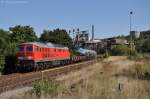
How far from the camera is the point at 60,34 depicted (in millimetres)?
91438

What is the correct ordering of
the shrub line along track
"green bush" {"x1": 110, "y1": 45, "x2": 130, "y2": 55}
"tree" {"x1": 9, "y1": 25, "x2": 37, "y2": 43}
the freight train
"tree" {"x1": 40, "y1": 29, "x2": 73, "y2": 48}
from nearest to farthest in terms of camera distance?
1. the shrub line along track
2. the freight train
3. "tree" {"x1": 9, "y1": 25, "x2": 37, "y2": 43}
4. "tree" {"x1": 40, "y1": 29, "x2": 73, "y2": 48}
5. "green bush" {"x1": 110, "y1": 45, "x2": 130, "y2": 55}

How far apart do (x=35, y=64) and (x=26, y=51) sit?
1.61m

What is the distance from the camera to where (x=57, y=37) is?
9100 cm

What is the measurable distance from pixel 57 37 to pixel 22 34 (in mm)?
26905

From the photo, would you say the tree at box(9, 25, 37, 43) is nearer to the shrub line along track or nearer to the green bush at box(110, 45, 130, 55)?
the shrub line along track

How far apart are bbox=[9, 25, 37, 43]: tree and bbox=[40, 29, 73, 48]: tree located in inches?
879

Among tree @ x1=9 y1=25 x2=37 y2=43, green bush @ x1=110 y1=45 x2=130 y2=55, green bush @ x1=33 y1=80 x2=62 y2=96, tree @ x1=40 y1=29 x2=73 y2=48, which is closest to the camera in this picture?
green bush @ x1=33 y1=80 x2=62 y2=96

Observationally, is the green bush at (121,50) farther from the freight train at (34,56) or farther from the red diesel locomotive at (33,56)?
the red diesel locomotive at (33,56)

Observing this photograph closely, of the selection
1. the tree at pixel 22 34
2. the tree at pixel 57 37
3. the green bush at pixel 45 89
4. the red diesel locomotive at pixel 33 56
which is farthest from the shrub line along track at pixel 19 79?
the tree at pixel 57 37

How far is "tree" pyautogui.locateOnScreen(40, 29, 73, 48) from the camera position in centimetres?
9025

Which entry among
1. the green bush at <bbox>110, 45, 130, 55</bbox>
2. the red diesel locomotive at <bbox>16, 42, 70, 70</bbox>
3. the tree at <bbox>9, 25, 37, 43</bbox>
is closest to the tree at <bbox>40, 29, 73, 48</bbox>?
the green bush at <bbox>110, 45, 130, 55</bbox>

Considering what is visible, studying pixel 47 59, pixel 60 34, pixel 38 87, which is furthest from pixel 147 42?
pixel 38 87

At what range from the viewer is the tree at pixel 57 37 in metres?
90.2

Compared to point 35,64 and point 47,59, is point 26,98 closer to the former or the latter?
point 35,64
